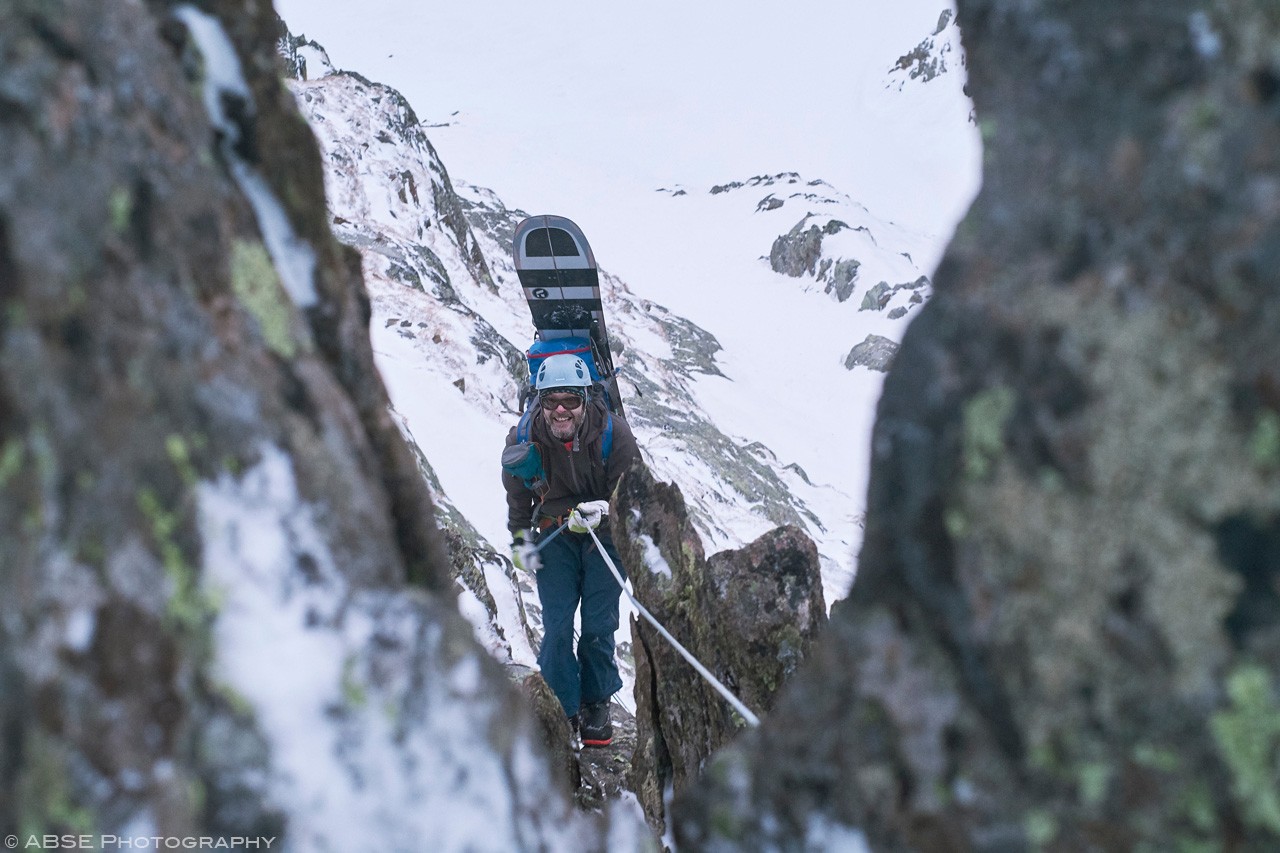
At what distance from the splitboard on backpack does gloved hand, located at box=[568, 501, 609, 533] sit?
3.39 meters

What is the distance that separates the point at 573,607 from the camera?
22.1 feet

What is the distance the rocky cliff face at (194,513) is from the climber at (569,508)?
418 centimetres

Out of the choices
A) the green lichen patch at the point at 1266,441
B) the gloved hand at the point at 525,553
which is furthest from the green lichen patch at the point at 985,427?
the gloved hand at the point at 525,553

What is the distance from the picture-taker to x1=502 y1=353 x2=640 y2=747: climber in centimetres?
661

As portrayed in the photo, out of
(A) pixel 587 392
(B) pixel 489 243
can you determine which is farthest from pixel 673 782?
(B) pixel 489 243

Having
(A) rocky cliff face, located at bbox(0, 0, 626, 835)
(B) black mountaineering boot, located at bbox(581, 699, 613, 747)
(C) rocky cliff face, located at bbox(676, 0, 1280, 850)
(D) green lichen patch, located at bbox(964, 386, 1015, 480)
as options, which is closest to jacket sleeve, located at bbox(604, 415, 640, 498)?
(B) black mountaineering boot, located at bbox(581, 699, 613, 747)

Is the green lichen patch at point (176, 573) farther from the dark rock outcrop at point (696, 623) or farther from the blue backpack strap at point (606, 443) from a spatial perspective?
the blue backpack strap at point (606, 443)

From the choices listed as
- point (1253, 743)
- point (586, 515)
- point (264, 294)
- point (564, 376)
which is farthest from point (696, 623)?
point (1253, 743)

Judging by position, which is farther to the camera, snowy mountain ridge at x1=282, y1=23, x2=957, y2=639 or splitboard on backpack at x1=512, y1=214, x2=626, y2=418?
snowy mountain ridge at x1=282, y1=23, x2=957, y2=639

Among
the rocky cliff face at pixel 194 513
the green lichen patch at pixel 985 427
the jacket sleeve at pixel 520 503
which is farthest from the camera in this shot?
the jacket sleeve at pixel 520 503

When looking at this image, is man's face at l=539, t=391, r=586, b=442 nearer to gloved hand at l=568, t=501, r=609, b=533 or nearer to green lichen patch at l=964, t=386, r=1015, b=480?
gloved hand at l=568, t=501, r=609, b=533

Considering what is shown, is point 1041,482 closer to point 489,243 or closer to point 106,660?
point 106,660

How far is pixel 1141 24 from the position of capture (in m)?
1.76

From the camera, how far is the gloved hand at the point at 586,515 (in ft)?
21.0
